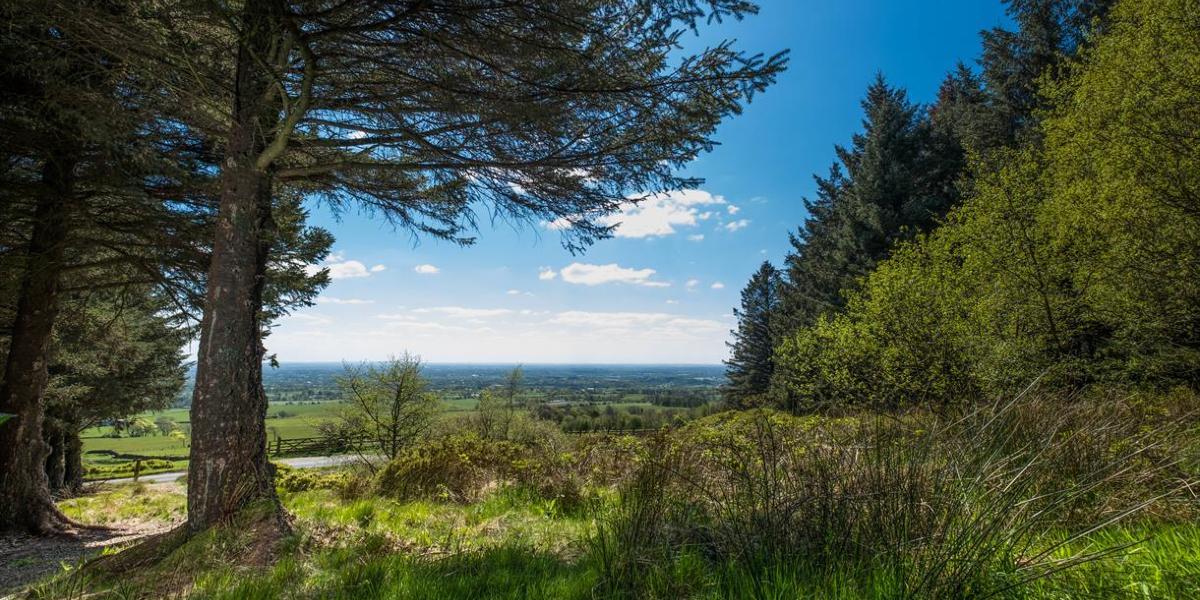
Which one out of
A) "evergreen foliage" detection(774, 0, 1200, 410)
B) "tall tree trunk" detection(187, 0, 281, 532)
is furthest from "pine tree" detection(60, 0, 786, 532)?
"evergreen foliage" detection(774, 0, 1200, 410)

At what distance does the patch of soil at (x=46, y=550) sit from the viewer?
5078mm

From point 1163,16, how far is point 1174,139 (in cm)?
244

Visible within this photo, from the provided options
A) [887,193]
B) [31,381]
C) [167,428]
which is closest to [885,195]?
[887,193]

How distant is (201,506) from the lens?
13.7 feet

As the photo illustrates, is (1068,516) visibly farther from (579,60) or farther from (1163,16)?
(1163,16)

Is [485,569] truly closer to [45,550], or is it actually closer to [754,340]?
[45,550]

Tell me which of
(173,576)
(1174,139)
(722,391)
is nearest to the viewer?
(173,576)

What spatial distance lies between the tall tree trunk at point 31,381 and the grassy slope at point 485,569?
19.3ft

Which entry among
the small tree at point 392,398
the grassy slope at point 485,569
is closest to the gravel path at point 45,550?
the grassy slope at point 485,569

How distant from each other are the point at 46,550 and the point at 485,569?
7.98 metres

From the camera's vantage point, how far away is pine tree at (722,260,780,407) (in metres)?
33.9

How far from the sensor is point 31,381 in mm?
7070

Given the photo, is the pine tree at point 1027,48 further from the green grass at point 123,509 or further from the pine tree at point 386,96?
the green grass at point 123,509

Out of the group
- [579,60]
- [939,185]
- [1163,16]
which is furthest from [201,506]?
[939,185]
